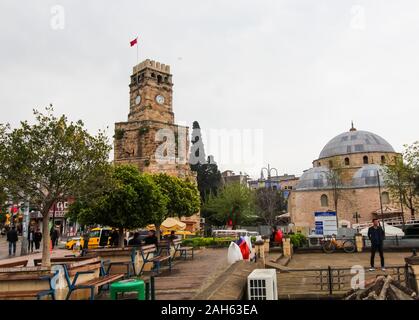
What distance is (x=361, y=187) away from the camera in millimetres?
45562

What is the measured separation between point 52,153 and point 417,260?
27.9 feet

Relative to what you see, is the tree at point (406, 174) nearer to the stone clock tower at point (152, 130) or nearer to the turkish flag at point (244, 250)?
the turkish flag at point (244, 250)

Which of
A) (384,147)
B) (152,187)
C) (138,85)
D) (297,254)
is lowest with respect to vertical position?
(297,254)

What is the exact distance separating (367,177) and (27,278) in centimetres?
4543

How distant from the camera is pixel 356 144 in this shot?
52875 millimetres

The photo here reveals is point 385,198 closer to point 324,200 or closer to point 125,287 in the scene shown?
point 324,200

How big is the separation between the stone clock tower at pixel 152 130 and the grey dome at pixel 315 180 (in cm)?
1497

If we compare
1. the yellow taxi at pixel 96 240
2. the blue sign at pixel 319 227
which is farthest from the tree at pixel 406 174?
the yellow taxi at pixel 96 240

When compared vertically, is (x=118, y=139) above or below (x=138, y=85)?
below

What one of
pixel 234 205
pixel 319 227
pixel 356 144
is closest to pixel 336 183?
pixel 356 144

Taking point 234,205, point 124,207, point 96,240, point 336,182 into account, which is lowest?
point 96,240
